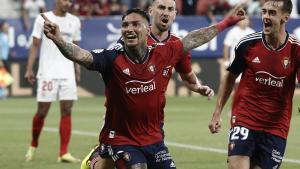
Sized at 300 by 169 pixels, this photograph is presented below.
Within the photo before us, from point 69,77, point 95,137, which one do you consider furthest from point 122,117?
point 95,137

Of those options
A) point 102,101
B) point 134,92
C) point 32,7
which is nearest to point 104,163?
point 134,92

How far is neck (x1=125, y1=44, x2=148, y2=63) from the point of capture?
8.95 m

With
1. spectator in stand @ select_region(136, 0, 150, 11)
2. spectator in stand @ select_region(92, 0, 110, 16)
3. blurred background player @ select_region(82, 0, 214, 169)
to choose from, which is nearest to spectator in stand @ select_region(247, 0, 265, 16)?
spectator in stand @ select_region(136, 0, 150, 11)

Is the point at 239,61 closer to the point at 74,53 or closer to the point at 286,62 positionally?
the point at 286,62

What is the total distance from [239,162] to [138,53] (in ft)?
4.67

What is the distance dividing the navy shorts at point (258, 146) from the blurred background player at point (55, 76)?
198 inches

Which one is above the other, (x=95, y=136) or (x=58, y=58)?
(x=58, y=58)

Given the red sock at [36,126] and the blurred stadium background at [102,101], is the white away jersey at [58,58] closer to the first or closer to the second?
the red sock at [36,126]

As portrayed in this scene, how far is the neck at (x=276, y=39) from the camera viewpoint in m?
9.49

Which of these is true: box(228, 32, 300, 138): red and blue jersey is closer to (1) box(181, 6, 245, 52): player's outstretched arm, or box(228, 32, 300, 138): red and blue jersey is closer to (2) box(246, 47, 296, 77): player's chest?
(2) box(246, 47, 296, 77): player's chest

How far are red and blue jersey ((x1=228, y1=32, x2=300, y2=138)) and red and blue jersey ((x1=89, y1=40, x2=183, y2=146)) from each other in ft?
2.52

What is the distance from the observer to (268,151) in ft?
31.1

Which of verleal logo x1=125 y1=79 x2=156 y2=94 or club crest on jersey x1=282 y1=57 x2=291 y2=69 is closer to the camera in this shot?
verleal logo x1=125 y1=79 x2=156 y2=94

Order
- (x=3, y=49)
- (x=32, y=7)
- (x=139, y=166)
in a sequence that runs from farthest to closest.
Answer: (x=32, y=7)
(x=3, y=49)
(x=139, y=166)
